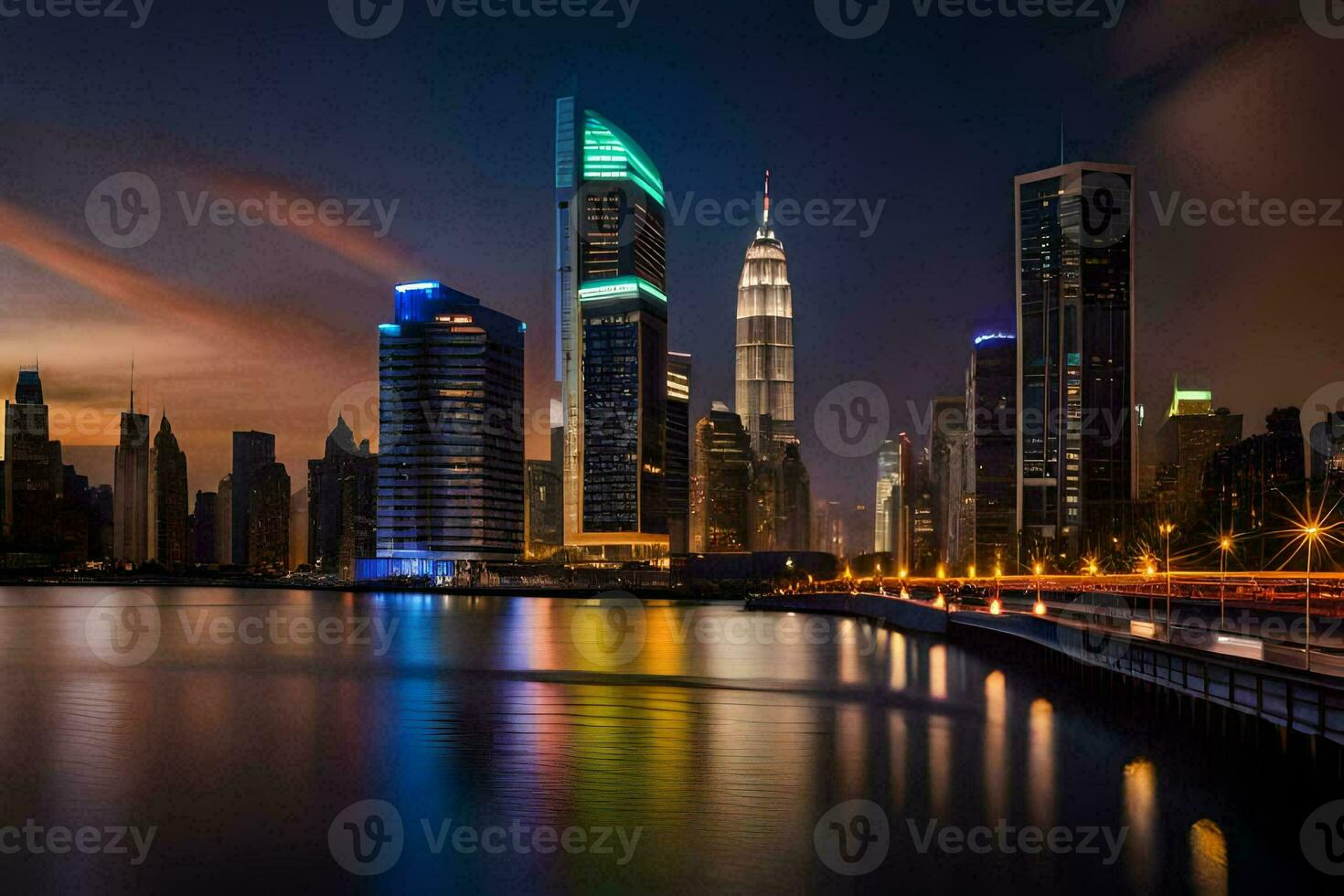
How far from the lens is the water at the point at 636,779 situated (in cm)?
2845

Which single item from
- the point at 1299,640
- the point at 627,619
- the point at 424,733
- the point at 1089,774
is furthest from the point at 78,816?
the point at 627,619

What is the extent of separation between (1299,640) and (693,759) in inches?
1291

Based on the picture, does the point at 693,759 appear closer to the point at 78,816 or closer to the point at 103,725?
the point at 78,816

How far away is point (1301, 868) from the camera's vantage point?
27.2 metres
